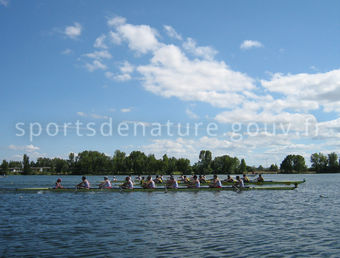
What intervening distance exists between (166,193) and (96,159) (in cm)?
13804

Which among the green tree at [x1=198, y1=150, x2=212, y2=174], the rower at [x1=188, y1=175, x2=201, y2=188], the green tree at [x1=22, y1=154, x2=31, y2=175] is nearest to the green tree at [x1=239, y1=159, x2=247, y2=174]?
the green tree at [x1=198, y1=150, x2=212, y2=174]

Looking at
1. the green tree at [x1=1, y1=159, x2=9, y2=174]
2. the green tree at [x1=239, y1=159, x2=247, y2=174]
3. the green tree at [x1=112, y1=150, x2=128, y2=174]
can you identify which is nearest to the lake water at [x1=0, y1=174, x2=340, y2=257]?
the green tree at [x1=112, y1=150, x2=128, y2=174]

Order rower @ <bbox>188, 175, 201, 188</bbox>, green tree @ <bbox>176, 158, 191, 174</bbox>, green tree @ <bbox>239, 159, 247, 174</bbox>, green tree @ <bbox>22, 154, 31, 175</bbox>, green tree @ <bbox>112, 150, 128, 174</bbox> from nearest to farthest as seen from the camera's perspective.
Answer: rower @ <bbox>188, 175, 201, 188</bbox> < green tree @ <bbox>112, 150, 128, 174</bbox> < green tree @ <bbox>176, 158, 191, 174</bbox> < green tree @ <bbox>22, 154, 31, 175</bbox> < green tree @ <bbox>239, 159, 247, 174</bbox>

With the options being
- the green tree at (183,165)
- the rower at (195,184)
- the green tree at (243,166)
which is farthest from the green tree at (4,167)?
the rower at (195,184)

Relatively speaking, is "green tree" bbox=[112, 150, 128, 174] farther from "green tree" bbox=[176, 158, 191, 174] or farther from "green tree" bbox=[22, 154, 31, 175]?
"green tree" bbox=[22, 154, 31, 175]

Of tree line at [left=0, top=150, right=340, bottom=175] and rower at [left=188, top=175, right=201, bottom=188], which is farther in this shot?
tree line at [left=0, top=150, right=340, bottom=175]

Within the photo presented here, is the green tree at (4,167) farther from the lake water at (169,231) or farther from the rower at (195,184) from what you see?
the lake water at (169,231)

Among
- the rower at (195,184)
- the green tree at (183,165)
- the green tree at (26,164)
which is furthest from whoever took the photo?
the green tree at (26,164)

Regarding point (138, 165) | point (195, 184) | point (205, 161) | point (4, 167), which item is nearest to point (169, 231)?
point (195, 184)

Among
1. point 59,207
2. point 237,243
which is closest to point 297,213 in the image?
point 237,243

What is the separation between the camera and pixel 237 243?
1370 cm

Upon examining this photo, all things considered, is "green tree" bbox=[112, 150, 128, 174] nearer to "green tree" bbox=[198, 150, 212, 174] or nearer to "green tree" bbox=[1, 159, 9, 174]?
"green tree" bbox=[198, 150, 212, 174]

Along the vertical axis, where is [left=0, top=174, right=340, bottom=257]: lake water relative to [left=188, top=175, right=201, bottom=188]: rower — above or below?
below

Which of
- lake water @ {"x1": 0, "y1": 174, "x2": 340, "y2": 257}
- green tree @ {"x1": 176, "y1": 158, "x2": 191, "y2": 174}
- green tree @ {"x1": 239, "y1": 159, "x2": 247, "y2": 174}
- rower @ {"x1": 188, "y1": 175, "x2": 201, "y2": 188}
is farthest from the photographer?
green tree @ {"x1": 239, "y1": 159, "x2": 247, "y2": 174}
